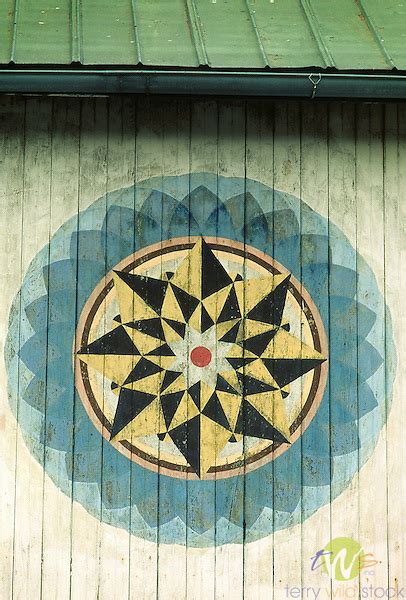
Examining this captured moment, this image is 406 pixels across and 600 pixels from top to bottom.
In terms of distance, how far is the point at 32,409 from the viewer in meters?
4.98

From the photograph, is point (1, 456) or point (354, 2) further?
point (354, 2)

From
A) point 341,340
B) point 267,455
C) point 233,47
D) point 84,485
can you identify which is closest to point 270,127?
point 233,47

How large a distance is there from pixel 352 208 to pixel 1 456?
231 cm

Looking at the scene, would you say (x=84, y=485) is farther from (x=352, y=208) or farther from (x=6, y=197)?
(x=352, y=208)

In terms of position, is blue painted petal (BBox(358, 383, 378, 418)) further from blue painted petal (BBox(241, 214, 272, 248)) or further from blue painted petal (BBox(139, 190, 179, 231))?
blue painted petal (BBox(139, 190, 179, 231))

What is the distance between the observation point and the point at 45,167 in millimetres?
5082

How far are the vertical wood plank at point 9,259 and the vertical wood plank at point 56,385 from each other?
0.17 m

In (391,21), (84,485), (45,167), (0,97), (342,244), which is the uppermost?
(391,21)

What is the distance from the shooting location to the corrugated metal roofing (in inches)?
182

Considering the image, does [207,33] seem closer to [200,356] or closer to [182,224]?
[182,224]

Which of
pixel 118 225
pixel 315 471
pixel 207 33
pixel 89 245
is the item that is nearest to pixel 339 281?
pixel 315 471

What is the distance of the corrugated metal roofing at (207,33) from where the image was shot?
462 cm

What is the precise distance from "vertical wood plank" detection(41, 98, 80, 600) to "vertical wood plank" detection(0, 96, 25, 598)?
0.17 meters

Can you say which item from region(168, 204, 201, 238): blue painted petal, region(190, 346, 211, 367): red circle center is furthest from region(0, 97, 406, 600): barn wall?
region(190, 346, 211, 367): red circle center
